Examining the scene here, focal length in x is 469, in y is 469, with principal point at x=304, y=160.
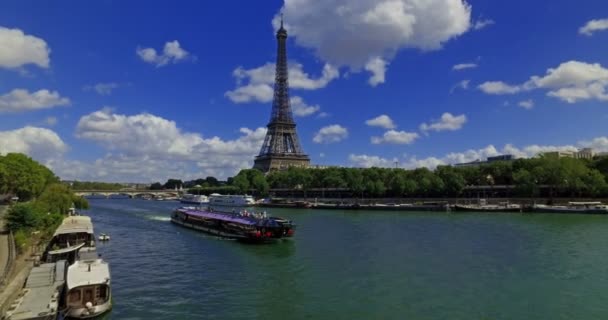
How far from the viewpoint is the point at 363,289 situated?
2219cm

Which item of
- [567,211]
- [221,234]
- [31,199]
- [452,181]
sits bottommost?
[221,234]

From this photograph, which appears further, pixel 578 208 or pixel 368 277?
pixel 578 208

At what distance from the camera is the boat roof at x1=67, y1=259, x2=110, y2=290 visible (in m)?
18.4

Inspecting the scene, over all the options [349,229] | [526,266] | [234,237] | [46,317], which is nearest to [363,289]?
[526,266]

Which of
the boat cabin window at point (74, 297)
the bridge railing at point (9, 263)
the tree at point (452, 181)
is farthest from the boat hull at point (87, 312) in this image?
the tree at point (452, 181)

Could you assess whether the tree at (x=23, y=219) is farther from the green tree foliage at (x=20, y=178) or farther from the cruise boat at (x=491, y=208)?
the cruise boat at (x=491, y=208)

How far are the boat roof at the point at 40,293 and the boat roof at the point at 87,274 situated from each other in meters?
0.83

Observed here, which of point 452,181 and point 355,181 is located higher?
point 355,181

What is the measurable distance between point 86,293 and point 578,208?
71.8m

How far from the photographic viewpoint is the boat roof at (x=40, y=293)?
16.2 metres

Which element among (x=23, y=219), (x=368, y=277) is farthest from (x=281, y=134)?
(x=368, y=277)

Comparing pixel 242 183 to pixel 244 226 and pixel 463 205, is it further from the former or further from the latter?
pixel 244 226

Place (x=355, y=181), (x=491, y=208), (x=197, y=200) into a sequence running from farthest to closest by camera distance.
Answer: (x=197, y=200) → (x=355, y=181) → (x=491, y=208)

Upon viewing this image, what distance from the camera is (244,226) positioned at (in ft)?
136
